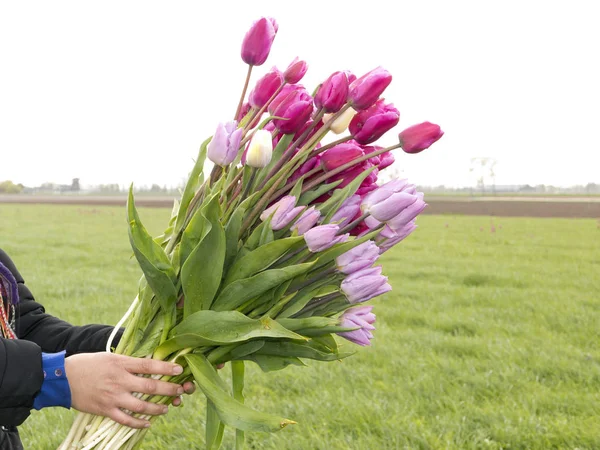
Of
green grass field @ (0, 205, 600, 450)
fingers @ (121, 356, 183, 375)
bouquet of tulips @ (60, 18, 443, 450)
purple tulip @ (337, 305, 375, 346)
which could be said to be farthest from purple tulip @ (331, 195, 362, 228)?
green grass field @ (0, 205, 600, 450)

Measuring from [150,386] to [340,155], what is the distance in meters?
0.60

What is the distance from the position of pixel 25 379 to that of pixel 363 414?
2.25m

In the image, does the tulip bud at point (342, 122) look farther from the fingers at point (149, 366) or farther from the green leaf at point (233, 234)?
the fingers at point (149, 366)

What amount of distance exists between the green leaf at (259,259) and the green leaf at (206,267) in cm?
5

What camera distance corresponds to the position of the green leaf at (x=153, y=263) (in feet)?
3.82

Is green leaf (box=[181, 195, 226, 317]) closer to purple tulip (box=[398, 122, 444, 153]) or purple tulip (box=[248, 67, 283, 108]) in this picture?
purple tulip (box=[248, 67, 283, 108])

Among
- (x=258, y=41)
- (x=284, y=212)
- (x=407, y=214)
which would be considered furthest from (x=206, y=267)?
(x=258, y=41)

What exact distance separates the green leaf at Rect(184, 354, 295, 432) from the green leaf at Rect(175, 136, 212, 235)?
29cm

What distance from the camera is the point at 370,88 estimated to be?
1.17 m

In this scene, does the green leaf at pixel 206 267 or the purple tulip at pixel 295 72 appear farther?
the purple tulip at pixel 295 72

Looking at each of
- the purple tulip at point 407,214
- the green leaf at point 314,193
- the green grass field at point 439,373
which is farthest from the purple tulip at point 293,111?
the green grass field at point 439,373

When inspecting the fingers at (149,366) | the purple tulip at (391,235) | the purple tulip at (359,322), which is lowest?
the fingers at (149,366)

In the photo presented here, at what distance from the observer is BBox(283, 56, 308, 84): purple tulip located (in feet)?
4.26

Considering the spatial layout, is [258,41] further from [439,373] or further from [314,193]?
[439,373]
